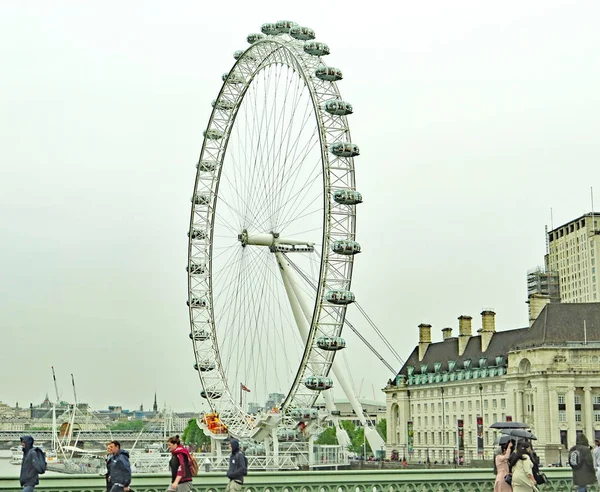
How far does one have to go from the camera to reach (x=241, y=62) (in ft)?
213

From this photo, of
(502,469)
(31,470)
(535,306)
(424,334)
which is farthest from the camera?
(424,334)

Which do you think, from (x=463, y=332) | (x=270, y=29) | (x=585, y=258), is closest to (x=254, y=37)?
(x=270, y=29)

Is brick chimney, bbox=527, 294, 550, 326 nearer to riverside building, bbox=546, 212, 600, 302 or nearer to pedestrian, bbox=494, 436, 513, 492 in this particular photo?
riverside building, bbox=546, 212, 600, 302

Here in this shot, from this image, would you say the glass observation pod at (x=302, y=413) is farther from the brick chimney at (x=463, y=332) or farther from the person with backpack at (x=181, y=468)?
the brick chimney at (x=463, y=332)

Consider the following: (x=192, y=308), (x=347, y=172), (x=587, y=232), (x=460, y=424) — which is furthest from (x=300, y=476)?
(x=587, y=232)

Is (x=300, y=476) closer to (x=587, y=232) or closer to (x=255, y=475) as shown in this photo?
(x=255, y=475)

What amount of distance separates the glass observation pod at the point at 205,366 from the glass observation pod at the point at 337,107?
25.0 metres

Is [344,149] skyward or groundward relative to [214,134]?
groundward

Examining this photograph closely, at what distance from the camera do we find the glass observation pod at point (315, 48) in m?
56.5

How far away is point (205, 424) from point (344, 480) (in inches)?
2269

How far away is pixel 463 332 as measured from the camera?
4998 inches

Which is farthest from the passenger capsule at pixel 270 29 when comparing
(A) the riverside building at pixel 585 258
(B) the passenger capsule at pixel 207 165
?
(A) the riverside building at pixel 585 258

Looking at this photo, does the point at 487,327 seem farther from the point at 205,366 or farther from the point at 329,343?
the point at 329,343

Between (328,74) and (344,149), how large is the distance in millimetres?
4525
